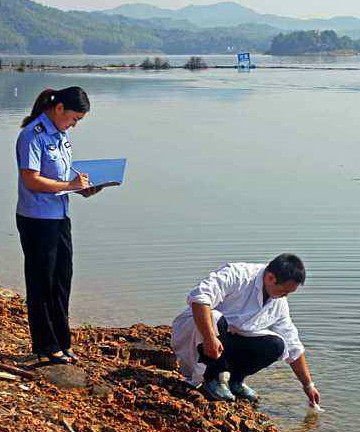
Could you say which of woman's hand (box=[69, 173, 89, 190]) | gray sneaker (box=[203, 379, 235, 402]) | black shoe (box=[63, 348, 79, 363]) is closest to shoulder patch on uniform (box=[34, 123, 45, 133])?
woman's hand (box=[69, 173, 89, 190])

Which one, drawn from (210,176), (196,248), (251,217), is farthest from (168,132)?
(196,248)

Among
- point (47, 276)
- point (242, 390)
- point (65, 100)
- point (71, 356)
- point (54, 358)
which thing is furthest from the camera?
point (242, 390)

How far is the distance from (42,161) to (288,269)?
4.79 feet

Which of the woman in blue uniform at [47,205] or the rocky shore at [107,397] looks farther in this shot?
the woman in blue uniform at [47,205]

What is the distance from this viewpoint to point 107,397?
5.14 metres

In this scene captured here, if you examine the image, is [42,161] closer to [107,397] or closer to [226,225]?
[107,397]

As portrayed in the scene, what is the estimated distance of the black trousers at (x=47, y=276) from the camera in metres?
5.20

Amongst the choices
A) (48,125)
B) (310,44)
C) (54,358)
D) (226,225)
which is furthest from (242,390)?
(310,44)

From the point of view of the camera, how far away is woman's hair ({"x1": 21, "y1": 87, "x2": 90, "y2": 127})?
202 inches

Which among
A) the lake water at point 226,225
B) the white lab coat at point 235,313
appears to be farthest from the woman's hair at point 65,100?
the lake water at point 226,225

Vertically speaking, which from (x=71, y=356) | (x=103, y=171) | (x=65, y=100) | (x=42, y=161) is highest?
(x=65, y=100)

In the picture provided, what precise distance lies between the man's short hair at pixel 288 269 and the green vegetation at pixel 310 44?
14880 centimetres

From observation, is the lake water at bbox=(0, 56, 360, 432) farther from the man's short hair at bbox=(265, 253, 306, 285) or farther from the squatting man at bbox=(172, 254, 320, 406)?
the man's short hair at bbox=(265, 253, 306, 285)

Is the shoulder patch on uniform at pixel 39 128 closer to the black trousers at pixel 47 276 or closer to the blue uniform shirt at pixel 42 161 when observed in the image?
the blue uniform shirt at pixel 42 161
